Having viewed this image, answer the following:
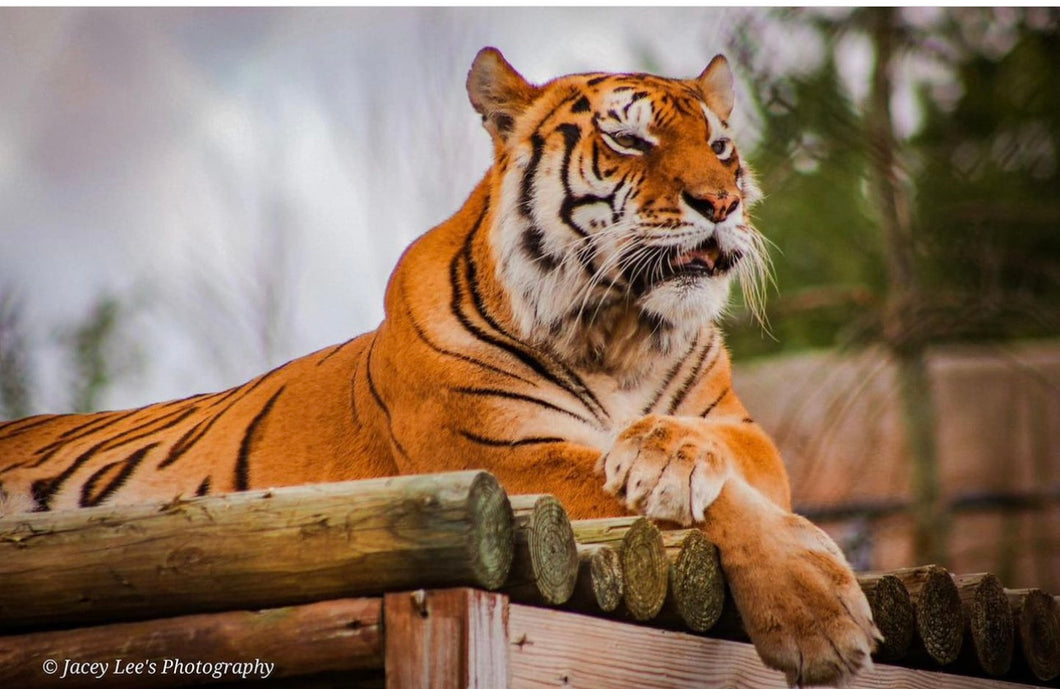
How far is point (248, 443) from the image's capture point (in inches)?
97.7

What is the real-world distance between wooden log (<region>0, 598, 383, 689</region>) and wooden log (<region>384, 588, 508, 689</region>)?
37mm

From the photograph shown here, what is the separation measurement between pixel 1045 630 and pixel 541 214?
1044 millimetres

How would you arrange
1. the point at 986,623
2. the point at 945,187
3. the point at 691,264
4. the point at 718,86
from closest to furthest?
the point at 986,623, the point at 691,264, the point at 718,86, the point at 945,187

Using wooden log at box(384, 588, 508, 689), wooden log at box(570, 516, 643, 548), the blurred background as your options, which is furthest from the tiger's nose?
the blurred background

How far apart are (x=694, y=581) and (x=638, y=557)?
12cm

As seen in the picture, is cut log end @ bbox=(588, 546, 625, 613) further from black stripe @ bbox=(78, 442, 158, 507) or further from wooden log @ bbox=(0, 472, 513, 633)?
black stripe @ bbox=(78, 442, 158, 507)

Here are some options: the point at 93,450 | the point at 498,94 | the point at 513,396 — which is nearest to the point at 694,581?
the point at 513,396

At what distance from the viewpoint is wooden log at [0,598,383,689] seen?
4.32ft

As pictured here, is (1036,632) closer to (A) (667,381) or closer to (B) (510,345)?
(A) (667,381)

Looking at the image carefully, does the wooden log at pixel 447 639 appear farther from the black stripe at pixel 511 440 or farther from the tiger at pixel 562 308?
the black stripe at pixel 511 440

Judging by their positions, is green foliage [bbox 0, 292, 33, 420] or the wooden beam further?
green foliage [bbox 0, 292, 33, 420]

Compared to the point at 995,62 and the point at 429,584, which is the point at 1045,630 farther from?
the point at 995,62

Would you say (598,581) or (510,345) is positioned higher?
(510,345)

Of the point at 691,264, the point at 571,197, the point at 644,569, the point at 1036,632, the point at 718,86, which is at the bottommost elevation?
the point at 1036,632
